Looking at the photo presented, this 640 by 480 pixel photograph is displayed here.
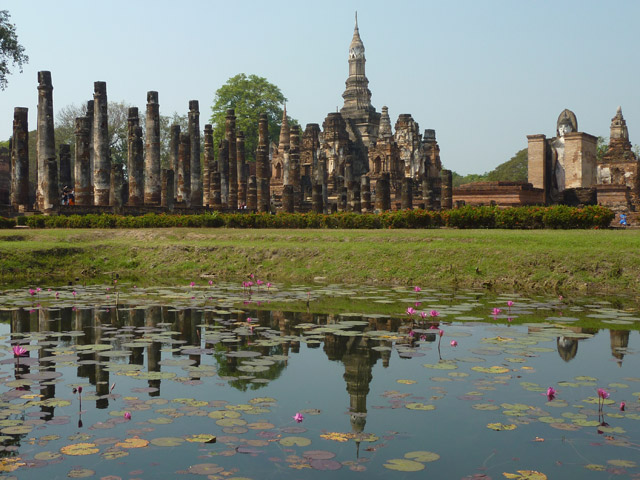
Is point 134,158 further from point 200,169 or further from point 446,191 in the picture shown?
point 446,191

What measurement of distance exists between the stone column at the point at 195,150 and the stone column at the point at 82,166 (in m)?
6.51

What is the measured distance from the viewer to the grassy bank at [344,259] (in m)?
13.2

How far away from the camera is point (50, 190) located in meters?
26.6

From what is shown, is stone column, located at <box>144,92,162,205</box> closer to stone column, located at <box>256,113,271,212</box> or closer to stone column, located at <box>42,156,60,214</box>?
stone column, located at <box>42,156,60,214</box>

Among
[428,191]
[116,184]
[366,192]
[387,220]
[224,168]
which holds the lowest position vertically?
[387,220]

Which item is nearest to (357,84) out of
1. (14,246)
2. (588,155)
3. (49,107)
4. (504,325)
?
(588,155)

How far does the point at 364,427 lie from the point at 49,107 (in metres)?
27.1

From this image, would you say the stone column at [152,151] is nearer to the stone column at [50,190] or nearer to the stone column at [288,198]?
the stone column at [50,190]

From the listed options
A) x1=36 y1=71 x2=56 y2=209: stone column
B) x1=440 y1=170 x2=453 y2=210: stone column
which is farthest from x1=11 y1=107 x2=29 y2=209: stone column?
x1=440 y1=170 x2=453 y2=210: stone column

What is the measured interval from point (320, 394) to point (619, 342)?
12.6 feet

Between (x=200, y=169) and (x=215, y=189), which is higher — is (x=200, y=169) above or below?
above

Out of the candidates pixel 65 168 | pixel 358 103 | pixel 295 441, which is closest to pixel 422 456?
pixel 295 441

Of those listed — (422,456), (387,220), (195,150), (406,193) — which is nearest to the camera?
(422,456)

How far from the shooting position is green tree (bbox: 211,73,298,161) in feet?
225
